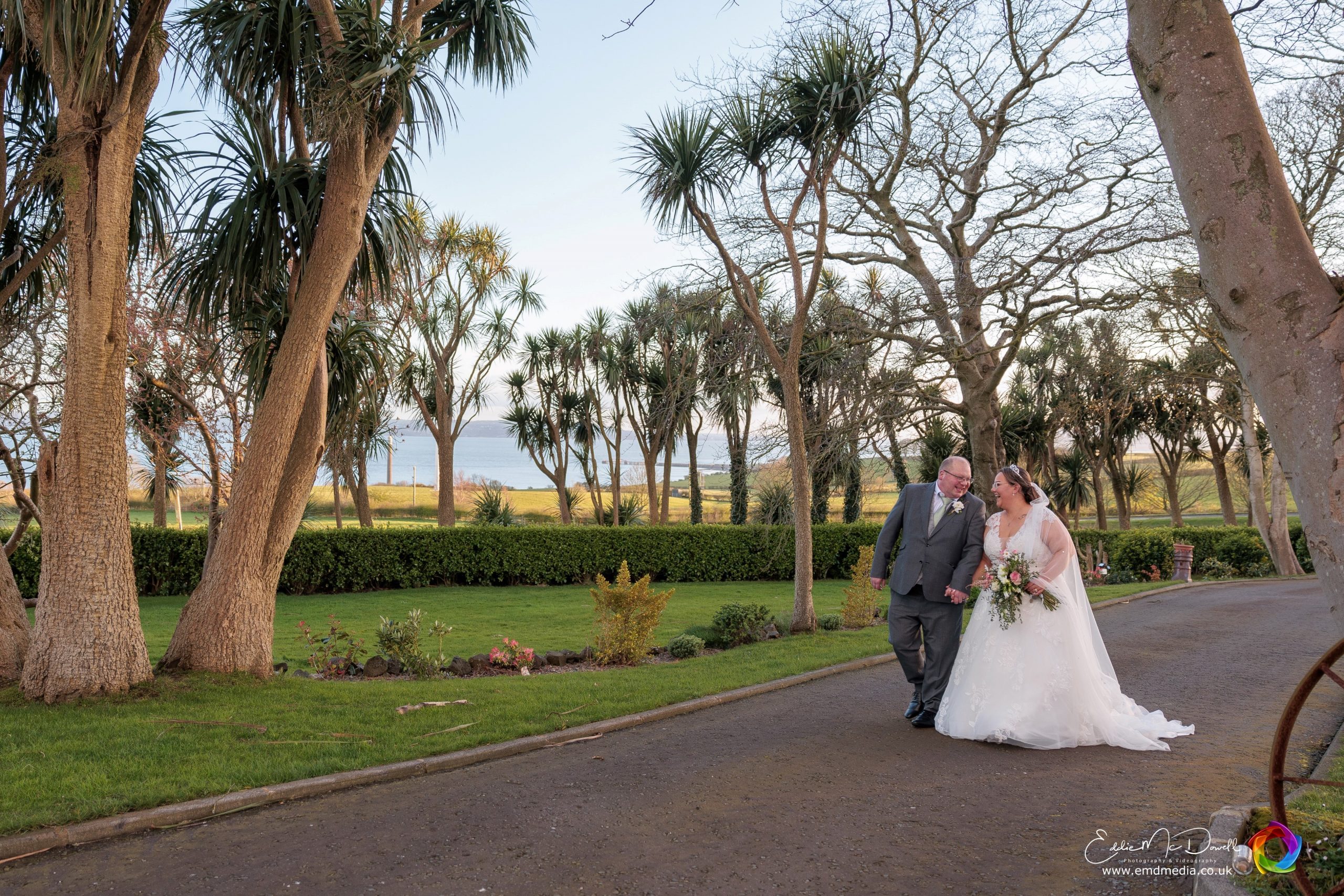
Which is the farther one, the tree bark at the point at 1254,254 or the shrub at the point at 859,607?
the shrub at the point at 859,607

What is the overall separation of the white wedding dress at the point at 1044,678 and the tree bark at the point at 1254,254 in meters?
3.24

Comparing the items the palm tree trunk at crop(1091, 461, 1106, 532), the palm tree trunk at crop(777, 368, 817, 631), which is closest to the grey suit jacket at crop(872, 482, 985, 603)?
the palm tree trunk at crop(777, 368, 817, 631)

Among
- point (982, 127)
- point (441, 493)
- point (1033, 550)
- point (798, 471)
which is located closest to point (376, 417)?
point (798, 471)

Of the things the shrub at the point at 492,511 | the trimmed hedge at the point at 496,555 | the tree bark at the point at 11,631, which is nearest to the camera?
the tree bark at the point at 11,631

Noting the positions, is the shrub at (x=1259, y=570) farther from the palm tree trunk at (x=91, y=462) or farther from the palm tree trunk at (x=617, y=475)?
the palm tree trunk at (x=91, y=462)

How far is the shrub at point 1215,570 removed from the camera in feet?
79.3

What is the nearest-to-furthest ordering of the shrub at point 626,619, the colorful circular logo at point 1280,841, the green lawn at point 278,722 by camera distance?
1. the colorful circular logo at point 1280,841
2. the green lawn at point 278,722
3. the shrub at point 626,619

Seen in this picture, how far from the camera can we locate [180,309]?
15820mm

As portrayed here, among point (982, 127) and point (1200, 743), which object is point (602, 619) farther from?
point (982, 127)

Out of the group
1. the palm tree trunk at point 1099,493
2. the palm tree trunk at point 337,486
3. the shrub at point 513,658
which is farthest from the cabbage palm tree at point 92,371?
the palm tree trunk at point 1099,493

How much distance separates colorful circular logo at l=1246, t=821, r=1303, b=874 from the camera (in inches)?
109

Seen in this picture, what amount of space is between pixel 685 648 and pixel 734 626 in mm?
991

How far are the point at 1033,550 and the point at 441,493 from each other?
24002mm

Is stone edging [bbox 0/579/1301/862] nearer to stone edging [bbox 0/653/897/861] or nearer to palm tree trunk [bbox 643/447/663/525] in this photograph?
stone edging [bbox 0/653/897/861]
